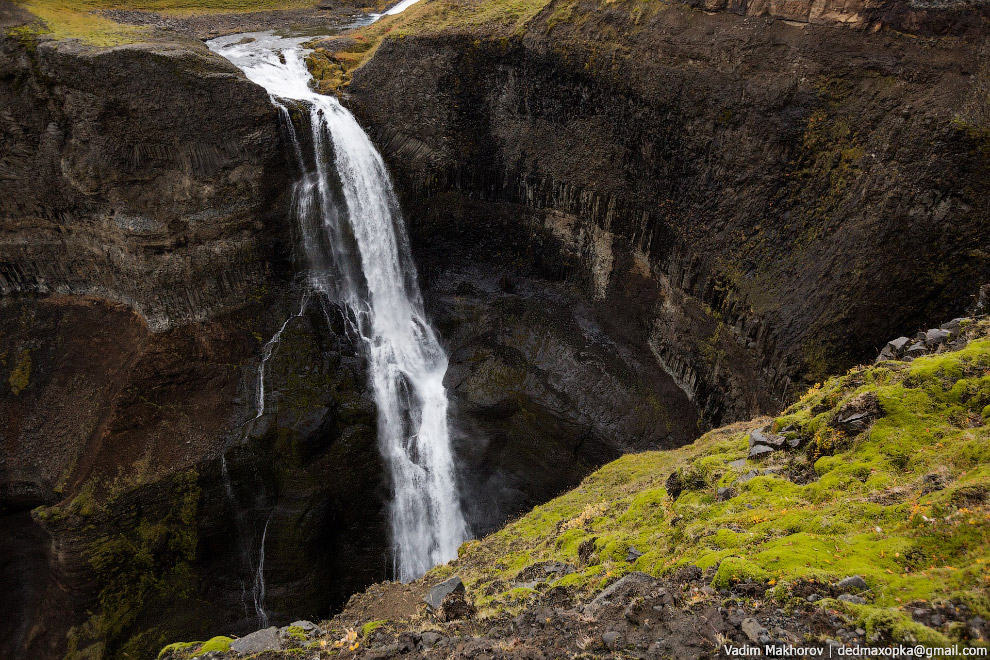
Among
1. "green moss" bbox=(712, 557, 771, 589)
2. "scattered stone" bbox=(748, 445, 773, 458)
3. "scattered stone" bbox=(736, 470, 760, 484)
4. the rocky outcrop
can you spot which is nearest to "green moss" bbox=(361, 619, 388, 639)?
"green moss" bbox=(712, 557, 771, 589)

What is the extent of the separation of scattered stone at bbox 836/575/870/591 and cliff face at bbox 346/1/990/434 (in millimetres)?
12566

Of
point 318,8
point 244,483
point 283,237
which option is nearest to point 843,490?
point 244,483

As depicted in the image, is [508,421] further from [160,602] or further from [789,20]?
[789,20]

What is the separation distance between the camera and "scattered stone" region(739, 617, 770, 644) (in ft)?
17.3

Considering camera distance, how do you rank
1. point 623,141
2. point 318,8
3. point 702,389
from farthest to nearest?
point 318,8
point 623,141
point 702,389

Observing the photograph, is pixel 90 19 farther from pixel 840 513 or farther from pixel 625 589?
pixel 840 513

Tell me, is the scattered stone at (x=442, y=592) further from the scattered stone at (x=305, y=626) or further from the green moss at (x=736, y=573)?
the green moss at (x=736, y=573)

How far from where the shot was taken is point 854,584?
5.36 metres

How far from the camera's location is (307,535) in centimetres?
2205

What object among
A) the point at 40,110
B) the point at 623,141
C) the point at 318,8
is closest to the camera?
the point at 40,110

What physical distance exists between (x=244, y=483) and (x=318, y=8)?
118 feet

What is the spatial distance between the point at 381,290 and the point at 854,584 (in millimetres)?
23853

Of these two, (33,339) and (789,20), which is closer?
(789,20)

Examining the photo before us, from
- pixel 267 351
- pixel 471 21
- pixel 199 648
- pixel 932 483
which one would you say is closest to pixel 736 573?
pixel 932 483
